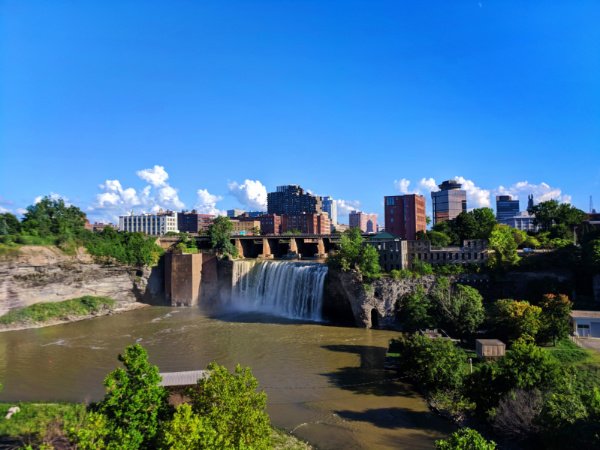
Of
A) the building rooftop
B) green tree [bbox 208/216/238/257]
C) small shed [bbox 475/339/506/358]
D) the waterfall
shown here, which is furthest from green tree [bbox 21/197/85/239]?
small shed [bbox 475/339/506/358]

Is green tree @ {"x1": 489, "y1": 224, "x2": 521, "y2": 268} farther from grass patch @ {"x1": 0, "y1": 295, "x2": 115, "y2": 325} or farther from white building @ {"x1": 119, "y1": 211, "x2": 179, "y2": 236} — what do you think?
white building @ {"x1": 119, "y1": 211, "x2": 179, "y2": 236}

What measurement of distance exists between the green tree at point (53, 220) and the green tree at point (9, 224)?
3.44 feet

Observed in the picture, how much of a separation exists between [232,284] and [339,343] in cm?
2329

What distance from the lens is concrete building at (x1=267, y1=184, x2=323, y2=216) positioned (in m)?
165

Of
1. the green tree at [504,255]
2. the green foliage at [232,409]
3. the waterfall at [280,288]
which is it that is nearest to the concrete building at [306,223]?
the waterfall at [280,288]

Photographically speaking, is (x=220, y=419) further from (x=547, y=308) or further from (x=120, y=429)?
(x=547, y=308)

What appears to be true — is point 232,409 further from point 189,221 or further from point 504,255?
point 189,221

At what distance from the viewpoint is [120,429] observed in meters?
13.0

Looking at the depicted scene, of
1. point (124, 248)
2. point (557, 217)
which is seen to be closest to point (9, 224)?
point (124, 248)

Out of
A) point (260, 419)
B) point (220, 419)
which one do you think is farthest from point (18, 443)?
point (260, 419)

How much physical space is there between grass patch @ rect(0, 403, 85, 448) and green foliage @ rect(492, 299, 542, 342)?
25.5 metres

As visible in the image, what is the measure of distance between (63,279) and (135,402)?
134ft

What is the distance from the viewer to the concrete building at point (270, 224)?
135038 mm

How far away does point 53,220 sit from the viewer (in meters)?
56.8
